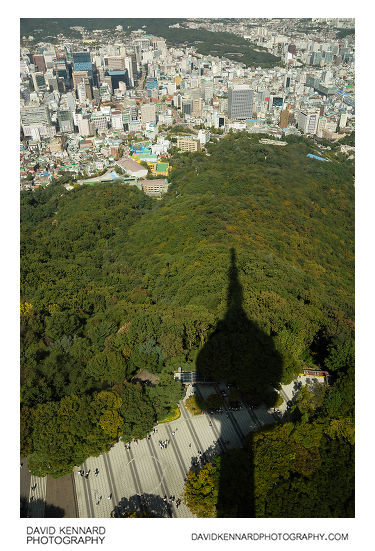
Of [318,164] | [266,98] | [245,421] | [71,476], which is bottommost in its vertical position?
[71,476]

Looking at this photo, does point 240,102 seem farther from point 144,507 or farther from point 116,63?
point 144,507

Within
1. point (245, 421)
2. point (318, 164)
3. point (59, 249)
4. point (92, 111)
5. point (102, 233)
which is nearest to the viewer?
point (245, 421)

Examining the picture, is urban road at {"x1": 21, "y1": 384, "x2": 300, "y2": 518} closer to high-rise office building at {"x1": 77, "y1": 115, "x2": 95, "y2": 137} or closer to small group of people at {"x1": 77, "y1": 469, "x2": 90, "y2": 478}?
small group of people at {"x1": 77, "y1": 469, "x2": 90, "y2": 478}

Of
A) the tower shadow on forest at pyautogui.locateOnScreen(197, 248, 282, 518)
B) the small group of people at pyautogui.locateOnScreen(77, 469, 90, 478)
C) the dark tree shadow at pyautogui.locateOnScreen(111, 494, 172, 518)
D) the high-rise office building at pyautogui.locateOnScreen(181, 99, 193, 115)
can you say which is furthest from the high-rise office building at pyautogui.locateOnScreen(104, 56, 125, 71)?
the dark tree shadow at pyautogui.locateOnScreen(111, 494, 172, 518)

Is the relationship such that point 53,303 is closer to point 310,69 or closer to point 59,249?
point 59,249

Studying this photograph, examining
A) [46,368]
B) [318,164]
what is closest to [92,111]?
[318,164]

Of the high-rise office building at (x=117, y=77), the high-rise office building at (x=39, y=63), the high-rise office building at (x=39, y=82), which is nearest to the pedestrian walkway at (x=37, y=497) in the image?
the high-rise office building at (x=39, y=82)

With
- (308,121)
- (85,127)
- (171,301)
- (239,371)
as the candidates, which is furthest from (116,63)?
(239,371)
